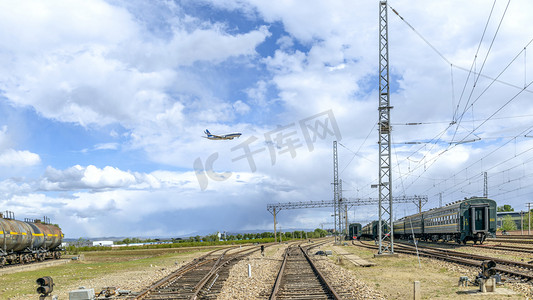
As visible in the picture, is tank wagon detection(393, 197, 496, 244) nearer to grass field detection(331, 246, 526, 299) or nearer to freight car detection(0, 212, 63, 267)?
grass field detection(331, 246, 526, 299)

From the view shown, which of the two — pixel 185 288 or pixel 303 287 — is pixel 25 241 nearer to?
pixel 185 288

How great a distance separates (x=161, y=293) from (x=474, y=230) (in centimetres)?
3126

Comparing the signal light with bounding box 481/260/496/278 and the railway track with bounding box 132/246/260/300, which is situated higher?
the signal light with bounding box 481/260/496/278

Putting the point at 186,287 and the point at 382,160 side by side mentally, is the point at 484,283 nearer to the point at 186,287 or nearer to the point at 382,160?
the point at 186,287

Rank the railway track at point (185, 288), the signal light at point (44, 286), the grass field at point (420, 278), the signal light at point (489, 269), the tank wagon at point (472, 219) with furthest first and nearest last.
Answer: the tank wagon at point (472, 219), the railway track at point (185, 288), the grass field at point (420, 278), the signal light at point (489, 269), the signal light at point (44, 286)

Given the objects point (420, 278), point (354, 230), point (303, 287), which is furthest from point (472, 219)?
point (354, 230)

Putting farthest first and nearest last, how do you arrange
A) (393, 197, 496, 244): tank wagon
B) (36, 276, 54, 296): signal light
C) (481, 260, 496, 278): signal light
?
(393, 197, 496, 244): tank wagon
(481, 260, 496, 278): signal light
(36, 276, 54, 296): signal light

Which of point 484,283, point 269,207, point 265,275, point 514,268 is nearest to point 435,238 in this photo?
point 514,268

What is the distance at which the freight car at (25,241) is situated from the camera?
35969mm

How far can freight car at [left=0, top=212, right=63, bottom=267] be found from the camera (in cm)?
3597

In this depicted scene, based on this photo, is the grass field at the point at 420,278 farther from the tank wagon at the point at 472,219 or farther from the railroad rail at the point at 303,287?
the tank wagon at the point at 472,219

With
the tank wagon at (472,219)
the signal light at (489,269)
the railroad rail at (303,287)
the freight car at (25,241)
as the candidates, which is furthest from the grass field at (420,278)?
the freight car at (25,241)

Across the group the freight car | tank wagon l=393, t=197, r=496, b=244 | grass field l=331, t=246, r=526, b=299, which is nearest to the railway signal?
grass field l=331, t=246, r=526, b=299

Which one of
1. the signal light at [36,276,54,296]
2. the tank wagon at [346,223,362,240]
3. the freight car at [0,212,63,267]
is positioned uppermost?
the signal light at [36,276,54,296]
